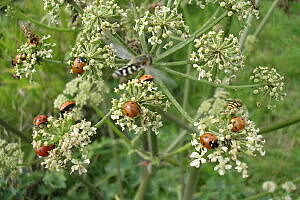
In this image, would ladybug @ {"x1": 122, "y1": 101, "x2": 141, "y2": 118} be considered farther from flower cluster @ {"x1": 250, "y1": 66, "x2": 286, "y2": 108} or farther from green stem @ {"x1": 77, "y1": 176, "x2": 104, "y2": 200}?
green stem @ {"x1": 77, "y1": 176, "x2": 104, "y2": 200}

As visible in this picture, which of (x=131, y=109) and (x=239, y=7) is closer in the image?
(x=131, y=109)

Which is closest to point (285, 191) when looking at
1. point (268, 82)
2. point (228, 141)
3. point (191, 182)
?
point (191, 182)

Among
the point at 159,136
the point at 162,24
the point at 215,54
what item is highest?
the point at 162,24

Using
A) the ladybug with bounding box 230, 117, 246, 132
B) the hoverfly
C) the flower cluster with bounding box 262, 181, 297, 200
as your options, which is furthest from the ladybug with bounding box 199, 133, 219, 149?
the flower cluster with bounding box 262, 181, 297, 200

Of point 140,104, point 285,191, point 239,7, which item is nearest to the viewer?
point 140,104

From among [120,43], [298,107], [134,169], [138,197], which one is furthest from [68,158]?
[298,107]

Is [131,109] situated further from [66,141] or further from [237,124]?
[237,124]

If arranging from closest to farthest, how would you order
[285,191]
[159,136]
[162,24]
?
[162,24]
[285,191]
[159,136]
